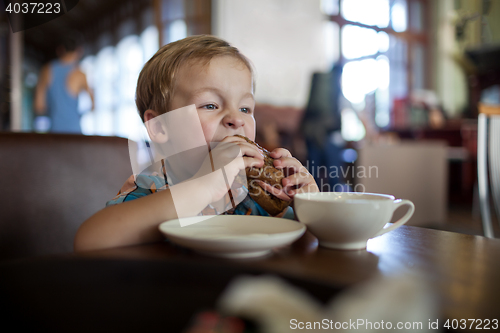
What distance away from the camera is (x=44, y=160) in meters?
0.91

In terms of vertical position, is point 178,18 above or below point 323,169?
above

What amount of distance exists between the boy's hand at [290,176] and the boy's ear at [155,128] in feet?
1.33

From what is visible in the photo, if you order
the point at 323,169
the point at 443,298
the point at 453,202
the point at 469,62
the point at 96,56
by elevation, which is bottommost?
the point at 453,202

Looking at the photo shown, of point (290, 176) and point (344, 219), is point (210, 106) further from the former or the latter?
point (344, 219)

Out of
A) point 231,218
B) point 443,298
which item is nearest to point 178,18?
point 231,218

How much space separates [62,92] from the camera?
350cm

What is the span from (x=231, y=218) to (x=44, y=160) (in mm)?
612

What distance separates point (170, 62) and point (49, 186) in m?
0.45

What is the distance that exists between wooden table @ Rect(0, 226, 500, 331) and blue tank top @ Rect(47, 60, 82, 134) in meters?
3.46

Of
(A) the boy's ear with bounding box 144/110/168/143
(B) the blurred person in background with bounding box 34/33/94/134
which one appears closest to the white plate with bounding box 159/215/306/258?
(A) the boy's ear with bounding box 144/110/168/143

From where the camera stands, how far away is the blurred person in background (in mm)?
3461

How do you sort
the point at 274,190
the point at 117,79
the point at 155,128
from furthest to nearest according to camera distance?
the point at 117,79 < the point at 155,128 < the point at 274,190

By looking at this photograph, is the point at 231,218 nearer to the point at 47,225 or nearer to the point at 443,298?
the point at 443,298

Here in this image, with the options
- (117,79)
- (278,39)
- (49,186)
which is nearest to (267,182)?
(49,186)
